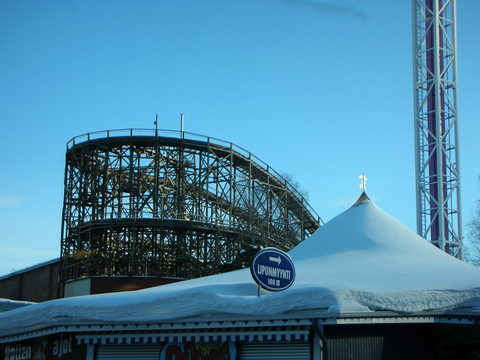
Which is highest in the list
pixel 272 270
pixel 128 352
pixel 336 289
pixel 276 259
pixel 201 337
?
pixel 276 259

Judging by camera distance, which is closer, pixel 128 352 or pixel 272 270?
pixel 272 270

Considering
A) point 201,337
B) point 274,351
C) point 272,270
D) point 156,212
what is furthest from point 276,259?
point 156,212

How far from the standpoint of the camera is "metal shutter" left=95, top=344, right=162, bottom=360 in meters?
17.8

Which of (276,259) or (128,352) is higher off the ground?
(276,259)

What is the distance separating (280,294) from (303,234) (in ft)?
141

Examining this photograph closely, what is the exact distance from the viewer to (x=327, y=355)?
15.3 meters

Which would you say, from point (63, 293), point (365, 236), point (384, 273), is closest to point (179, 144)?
point (63, 293)

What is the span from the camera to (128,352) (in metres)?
18.1

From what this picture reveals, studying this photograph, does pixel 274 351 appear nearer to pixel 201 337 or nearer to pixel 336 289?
pixel 201 337

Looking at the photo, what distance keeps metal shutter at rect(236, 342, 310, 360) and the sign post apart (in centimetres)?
129

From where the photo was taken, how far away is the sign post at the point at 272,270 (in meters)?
16.2

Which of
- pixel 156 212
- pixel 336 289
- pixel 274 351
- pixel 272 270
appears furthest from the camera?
pixel 156 212

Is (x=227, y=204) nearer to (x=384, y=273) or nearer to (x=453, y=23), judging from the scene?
(x=453, y=23)

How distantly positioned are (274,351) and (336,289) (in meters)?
2.46
